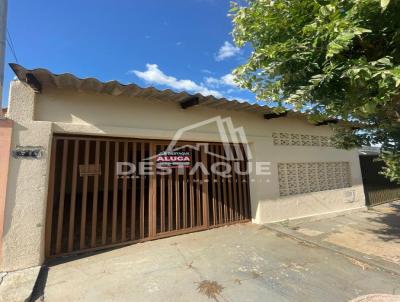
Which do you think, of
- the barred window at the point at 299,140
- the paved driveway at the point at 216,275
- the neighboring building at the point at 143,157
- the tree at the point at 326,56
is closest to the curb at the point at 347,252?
the paved driveway at the point at 216,275

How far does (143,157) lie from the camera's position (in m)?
5.03

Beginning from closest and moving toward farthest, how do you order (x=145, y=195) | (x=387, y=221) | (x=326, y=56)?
(x=326, y=56)
(x=145, y=195)
(x=387, y=221)

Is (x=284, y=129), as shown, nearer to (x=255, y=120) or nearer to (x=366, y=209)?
(x=255, y=120)

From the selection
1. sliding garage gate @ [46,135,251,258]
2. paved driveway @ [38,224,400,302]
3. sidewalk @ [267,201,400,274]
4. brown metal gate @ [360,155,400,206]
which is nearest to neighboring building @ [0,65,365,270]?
sliding garage gate @ [46,135,251,258]

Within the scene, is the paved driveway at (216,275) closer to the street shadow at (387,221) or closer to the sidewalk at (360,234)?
Result: the sidewalk at (360,234)

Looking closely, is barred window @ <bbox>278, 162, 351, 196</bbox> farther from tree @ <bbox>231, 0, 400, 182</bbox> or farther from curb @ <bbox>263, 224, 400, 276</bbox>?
tree @ <bbox>231, 0, 400, 182</bbox>

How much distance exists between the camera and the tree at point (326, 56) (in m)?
2.63

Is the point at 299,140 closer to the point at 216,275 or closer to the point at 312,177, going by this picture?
the point at 312,177

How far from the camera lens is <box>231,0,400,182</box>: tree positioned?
2.63m

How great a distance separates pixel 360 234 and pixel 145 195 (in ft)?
17.7

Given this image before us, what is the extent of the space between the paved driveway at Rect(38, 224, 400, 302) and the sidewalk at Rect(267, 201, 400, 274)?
0.31 meters

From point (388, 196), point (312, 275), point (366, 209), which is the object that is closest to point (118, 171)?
point (312, 275)

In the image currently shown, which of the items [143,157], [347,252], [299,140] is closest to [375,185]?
[299,140]

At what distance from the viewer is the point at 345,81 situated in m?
3.29
